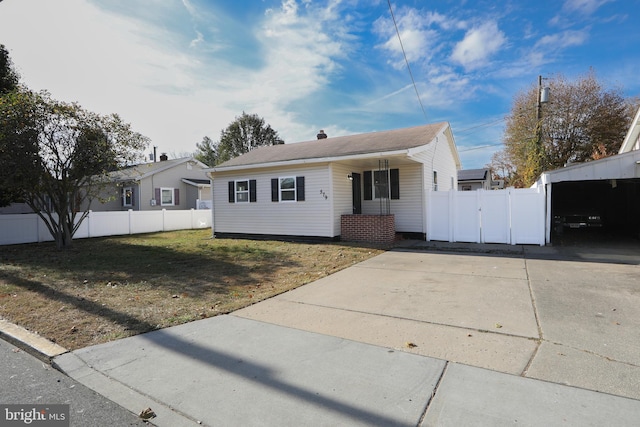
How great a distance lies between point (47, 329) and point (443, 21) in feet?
39.0

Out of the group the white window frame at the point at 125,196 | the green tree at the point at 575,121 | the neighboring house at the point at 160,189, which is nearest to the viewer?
the neighboring house at the point at 160,189

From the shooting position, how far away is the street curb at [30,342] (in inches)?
135

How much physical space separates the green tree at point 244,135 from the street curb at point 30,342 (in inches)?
1424

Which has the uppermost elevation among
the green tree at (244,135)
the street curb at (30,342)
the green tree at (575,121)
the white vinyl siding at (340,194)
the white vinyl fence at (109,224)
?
the green tree at (244,135)

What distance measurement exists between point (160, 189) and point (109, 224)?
7221 mm

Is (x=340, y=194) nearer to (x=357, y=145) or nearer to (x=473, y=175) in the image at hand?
(x=357, y=145)

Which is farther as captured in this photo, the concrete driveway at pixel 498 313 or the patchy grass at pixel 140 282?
the patchy grass at pixel 140 282

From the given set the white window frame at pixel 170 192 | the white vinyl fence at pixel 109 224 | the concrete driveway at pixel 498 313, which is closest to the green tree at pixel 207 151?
the white window frame at pixel 170 192

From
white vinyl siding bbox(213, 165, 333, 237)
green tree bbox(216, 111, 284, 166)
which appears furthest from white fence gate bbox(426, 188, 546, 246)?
green tree bbox(216, 111, 284, 166)

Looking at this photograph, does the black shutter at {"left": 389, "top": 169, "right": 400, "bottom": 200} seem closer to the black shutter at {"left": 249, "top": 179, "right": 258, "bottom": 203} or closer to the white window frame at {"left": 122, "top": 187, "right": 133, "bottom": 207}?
the black shutter at {"left": 249, "top": 179, "right": 258, "bottom": 203}

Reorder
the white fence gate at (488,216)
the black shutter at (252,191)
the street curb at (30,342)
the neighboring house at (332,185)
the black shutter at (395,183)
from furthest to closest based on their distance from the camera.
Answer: the black shutter at (252,191) → the black shutter at (395,183) → the neighboring house at (332,185) → the white fence gate at (488,216) → the street curb at (30,342)

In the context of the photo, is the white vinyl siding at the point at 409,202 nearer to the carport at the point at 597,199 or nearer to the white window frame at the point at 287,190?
the white window frame at the point at 287,190

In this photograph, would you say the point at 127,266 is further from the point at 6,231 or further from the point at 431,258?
the point at 6,231

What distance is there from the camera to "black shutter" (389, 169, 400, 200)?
42.1 feet
